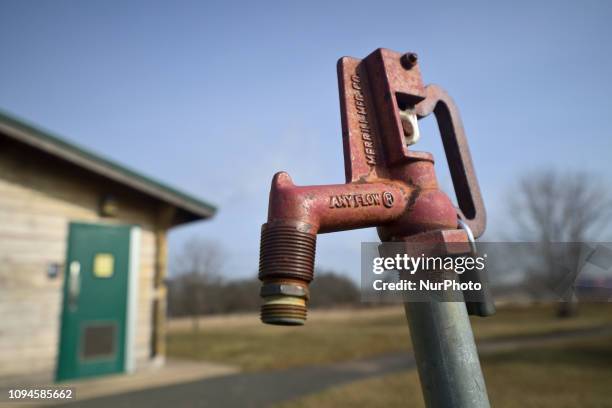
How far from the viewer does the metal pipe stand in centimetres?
108

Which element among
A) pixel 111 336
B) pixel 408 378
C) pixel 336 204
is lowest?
pixel 408 378

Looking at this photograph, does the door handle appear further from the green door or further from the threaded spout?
the threaded spout

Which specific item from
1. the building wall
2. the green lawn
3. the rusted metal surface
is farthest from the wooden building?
the rusted metal surface

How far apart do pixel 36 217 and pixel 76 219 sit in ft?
1.91

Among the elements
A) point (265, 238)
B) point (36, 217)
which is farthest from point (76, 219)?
point (265, 238)

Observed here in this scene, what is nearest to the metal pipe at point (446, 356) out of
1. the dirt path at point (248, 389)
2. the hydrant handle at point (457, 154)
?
the hydrant handle at point (457, 154)

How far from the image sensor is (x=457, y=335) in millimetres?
1118

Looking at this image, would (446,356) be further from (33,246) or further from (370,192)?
(33,246)

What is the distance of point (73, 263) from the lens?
655 centimetres

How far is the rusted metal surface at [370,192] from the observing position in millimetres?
1103

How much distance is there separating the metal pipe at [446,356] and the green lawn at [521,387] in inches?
177

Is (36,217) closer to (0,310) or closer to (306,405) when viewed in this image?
(0,310)

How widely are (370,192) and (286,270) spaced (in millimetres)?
375

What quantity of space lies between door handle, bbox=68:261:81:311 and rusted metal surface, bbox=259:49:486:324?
6482mm
